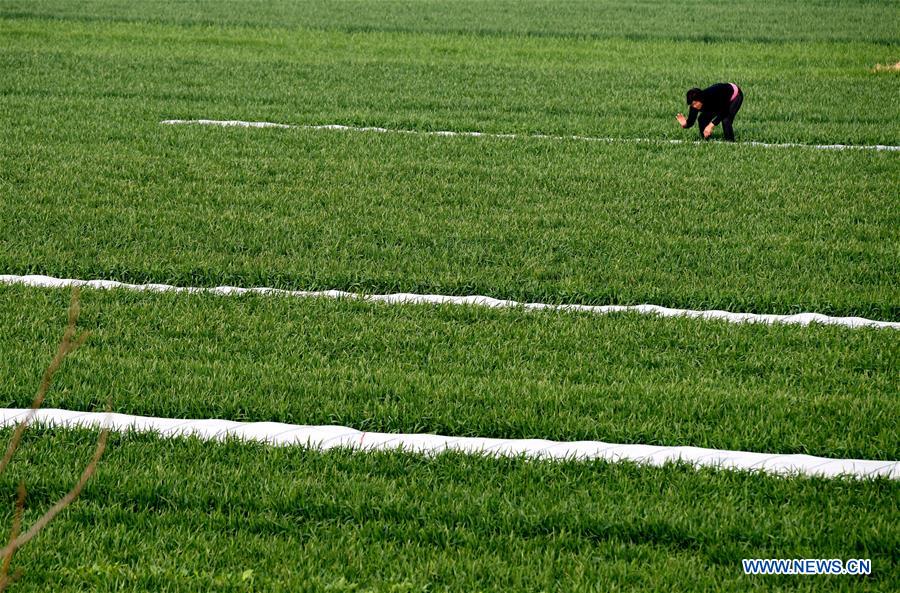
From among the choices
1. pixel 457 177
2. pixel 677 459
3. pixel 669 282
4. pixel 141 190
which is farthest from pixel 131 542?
pixel 457 177

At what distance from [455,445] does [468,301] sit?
1.96 meters

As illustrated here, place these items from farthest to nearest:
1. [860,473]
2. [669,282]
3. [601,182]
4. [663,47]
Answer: [663,47], [601,182], [669,282], [860,473]

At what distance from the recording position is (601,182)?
921 cm

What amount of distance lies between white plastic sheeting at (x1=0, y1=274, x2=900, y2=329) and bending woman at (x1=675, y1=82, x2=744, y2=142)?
482cm

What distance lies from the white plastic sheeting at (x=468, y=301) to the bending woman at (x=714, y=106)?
4816mm

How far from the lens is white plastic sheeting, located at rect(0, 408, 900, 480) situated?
417 centimetres

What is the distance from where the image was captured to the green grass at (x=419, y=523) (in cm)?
338

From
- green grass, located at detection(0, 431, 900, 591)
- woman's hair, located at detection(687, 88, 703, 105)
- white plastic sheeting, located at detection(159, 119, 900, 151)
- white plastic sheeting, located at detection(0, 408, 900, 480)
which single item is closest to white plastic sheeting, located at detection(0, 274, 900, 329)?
white plastic sheeting, located at detection(0, 408, 900, 480)

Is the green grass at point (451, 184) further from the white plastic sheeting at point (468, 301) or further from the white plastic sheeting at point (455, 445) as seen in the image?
the white plastic sheeting at point (455, 445)

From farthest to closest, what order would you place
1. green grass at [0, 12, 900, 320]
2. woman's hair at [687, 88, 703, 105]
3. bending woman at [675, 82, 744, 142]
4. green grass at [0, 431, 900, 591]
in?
1. bending woman at [675, 82, 744, 142]
2. woman's hair at [687, 88, 703, 105]
3. green grass at [0, 12, 900, 320]
4. green grass at [0, 431, 900, 591]

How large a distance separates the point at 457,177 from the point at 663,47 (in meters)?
10.2

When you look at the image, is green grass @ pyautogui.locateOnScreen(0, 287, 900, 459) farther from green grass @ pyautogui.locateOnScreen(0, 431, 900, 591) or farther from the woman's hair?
the woman's hair

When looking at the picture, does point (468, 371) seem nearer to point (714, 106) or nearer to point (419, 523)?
point (419, 523)

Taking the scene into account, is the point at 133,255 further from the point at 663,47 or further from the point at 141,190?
the point at 663,47
